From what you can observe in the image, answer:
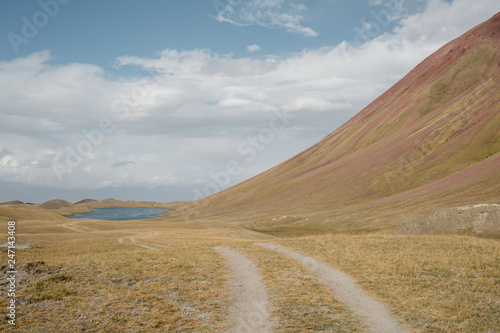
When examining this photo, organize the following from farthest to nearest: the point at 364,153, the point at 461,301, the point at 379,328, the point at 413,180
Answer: the point at 364,153 → the point at 413,180 → the point at 461,301 → the point at 379,328

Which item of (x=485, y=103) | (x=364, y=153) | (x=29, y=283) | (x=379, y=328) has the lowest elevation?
(x=379, y=328)

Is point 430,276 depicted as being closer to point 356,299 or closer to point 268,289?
point 356,299

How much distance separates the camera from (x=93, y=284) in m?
20.5

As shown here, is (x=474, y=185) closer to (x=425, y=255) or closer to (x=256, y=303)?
(x=425, y=255)

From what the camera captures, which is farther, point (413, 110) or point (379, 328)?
point (413, 110)

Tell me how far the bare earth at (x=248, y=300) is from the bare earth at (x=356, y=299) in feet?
14.7

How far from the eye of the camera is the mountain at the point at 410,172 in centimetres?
9344

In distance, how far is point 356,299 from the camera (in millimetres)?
18828

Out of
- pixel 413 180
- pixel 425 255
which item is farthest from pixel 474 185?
pixel 425 255

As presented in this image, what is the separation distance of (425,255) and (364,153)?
156004 millimetres

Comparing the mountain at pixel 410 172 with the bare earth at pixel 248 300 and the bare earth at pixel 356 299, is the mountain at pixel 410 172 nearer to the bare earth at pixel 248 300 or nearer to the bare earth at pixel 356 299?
the bare earth at pixel 356 299

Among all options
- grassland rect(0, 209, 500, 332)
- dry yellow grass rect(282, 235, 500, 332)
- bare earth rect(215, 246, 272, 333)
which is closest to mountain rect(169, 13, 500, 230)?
dry yellow grass rect(282, 235, 500, 332)

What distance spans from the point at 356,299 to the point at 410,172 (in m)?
129

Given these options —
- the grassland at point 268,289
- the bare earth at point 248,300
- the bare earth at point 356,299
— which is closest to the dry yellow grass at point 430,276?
the grassland at point 268,289
